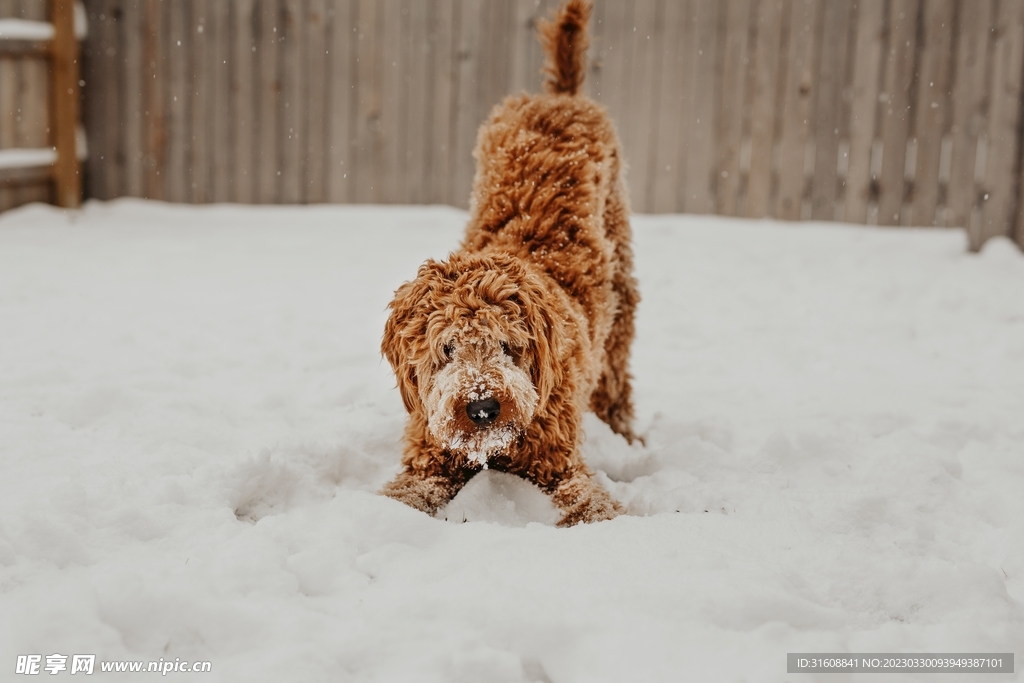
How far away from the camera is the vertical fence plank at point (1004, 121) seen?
698 cm

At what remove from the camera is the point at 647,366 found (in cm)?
473

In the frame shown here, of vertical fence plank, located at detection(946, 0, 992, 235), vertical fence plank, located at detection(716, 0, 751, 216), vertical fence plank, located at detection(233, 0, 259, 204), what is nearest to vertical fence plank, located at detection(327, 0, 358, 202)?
vertical fence plank, located at detection(233, 0, 259, 204)

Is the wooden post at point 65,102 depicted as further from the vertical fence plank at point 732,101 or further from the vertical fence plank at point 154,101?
the vertical fence plank at point 732,101

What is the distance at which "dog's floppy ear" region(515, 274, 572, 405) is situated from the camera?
2840mm

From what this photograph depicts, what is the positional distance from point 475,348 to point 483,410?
0.69ft

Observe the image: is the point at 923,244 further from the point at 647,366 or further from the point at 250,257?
the point at 250,257

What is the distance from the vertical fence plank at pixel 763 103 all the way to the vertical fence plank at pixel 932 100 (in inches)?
45.1

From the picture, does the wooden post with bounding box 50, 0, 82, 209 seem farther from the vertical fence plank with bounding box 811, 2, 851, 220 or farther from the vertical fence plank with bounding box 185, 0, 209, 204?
the vertical fence plank with bounding box 811, 2, 851, 220

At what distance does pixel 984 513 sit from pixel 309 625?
216 centimetres

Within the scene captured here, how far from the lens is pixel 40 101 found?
25.5ft

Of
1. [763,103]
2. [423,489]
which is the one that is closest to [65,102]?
[763,103]

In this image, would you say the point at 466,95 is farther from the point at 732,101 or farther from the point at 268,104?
the point at 732,101

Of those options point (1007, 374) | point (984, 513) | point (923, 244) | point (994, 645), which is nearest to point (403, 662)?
point (994, 645)

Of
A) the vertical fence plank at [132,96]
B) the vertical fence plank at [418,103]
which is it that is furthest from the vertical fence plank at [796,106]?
the vertical fence plank at [132,96]
